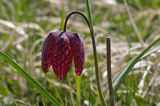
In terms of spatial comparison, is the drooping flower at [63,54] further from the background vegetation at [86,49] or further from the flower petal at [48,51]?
the background vegetation at [86,49]

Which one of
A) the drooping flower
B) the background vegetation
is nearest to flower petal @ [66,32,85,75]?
the drooping flower

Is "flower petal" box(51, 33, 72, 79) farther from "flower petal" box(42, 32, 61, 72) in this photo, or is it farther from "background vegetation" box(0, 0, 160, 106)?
"background vegetation" box(0, 0, 160, 106)

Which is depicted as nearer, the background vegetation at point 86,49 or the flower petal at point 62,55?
the flower petal at point 62,55

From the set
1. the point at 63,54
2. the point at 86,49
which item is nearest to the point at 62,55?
the point at 63,54

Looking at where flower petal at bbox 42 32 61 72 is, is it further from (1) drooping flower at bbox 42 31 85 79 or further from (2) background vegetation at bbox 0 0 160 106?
(2) background vegetation at bbox 0 0 160 106

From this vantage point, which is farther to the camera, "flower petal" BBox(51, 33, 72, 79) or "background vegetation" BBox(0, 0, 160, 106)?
"background vegetation" BBox(0, 0, 160, 106)

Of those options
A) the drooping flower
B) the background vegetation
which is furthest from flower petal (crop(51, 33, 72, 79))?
the background vegetation

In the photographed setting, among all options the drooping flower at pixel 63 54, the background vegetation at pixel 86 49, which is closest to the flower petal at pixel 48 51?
the drooping flower at pixel 63 54

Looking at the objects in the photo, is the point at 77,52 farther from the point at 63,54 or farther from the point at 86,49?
the point at 86,49

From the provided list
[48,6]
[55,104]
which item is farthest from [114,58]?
[48,6]
